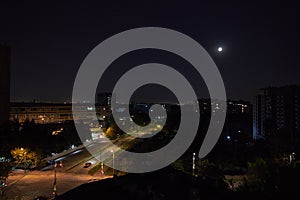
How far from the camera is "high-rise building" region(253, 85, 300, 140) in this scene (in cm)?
3260

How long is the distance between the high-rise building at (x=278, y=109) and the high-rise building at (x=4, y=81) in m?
21.8

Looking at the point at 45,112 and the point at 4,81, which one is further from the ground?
the point at 4,81

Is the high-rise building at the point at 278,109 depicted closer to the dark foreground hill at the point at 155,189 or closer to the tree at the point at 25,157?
the tree at the point at 25,157

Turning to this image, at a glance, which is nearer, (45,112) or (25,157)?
(25,157)

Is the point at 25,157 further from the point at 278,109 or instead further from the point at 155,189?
the point at 278,109

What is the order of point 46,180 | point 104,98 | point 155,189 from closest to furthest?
point 155,189 < point 46,180 < point 104,98

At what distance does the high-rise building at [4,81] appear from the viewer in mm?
21172

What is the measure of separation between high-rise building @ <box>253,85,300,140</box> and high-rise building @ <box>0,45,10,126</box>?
21.8 metres

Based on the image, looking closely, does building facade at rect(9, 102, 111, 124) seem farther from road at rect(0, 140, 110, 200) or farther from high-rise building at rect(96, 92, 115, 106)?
high-rise building at rect(96, 92, 115, 106)

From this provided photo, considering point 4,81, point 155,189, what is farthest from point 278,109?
point 155,189

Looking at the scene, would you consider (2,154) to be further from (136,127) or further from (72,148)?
(136,127)

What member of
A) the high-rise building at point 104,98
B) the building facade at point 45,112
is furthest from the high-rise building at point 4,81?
the high-rise building at point 104,98

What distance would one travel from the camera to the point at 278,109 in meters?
Result: 35.1

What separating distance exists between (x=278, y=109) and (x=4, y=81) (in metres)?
27.5
